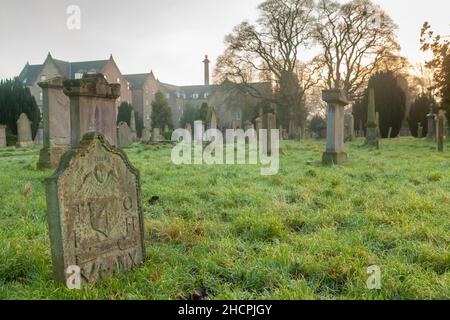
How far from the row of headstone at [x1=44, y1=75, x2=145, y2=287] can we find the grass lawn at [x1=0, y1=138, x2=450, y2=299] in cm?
16

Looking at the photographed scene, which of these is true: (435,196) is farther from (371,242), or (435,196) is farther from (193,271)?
(193,271)

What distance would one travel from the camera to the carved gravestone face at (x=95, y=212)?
106 inches

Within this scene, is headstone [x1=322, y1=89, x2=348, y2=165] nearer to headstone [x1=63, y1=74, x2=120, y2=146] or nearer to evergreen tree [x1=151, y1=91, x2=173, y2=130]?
headstone [x1=63, y1=74, x2=120, y2=146]

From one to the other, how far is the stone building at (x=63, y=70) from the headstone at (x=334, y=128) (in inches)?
1934

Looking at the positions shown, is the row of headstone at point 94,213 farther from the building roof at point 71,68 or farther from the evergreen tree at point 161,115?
the building roof at point 71,68

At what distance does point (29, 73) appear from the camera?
5962 cm

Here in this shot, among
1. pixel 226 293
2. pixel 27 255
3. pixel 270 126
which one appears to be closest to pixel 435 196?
pixel 226 293

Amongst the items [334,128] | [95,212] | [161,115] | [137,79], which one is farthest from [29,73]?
[95,212]

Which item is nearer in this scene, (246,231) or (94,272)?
(94,272)

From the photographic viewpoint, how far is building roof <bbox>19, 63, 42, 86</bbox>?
5778cm

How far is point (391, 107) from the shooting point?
3394 centimetres

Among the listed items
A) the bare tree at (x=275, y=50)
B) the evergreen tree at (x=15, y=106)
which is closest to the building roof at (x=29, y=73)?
the evergreen tree at (x=15, y=106)

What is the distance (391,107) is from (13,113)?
114 ft

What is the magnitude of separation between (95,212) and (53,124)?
311 inches
